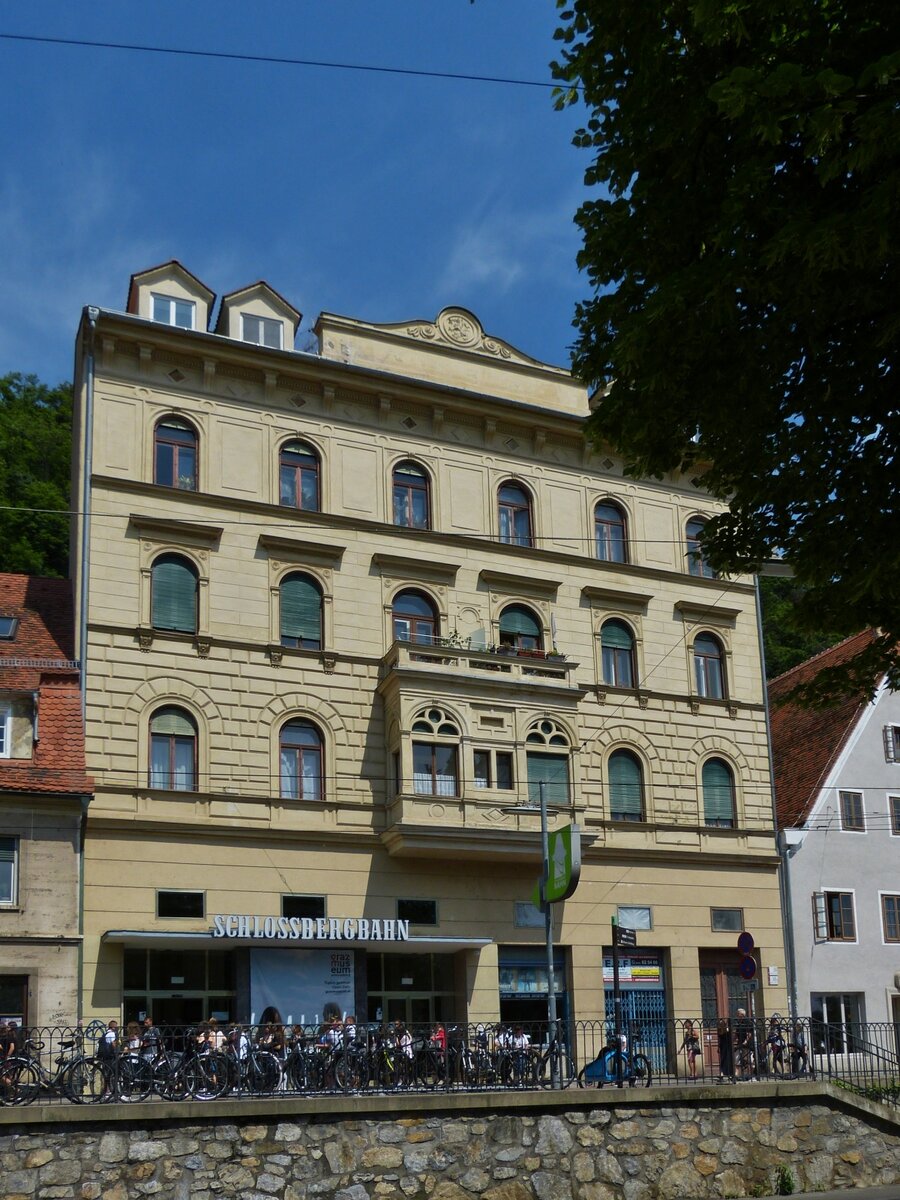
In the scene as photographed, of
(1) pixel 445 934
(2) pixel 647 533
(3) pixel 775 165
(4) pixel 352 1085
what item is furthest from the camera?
(2) pixel 647 533

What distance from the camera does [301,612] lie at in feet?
114

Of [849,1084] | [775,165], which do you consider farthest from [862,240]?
[849,1084]

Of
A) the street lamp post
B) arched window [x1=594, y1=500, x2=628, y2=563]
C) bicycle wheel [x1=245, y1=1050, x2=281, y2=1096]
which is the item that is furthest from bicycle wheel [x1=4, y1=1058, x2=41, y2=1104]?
arched window [x1=594, y1=500, x2=628, y2=563]

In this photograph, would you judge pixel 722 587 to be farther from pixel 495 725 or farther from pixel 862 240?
pixel 862 240

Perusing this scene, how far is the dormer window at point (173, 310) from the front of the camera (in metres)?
36.0

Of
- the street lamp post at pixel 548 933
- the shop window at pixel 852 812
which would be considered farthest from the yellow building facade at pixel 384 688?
the shop window at pixel 852 812

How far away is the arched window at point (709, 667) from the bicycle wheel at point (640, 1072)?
53.4 ft

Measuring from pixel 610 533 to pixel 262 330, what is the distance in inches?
411

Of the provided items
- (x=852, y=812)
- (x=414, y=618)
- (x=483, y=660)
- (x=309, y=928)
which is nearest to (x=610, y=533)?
(x=483, y=660)

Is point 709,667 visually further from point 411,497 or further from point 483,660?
point 411,497

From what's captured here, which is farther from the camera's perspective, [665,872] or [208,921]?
[665,872]

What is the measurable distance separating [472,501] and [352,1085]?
18821 millimetres

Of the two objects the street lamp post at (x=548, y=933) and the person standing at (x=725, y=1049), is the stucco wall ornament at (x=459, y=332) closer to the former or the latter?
the street lamp post at (x=548, y=933)

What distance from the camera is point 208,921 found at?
3134 centimetres
